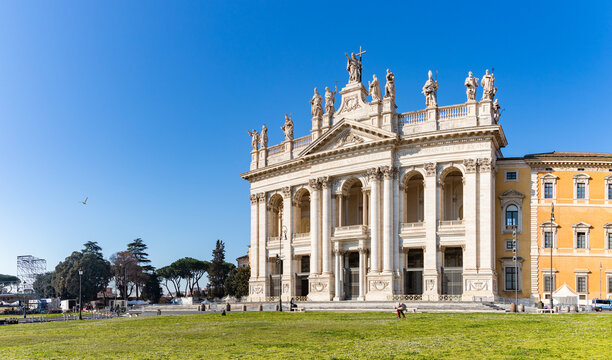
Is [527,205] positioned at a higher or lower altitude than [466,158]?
lower

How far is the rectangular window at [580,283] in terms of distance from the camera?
5384 centimetres

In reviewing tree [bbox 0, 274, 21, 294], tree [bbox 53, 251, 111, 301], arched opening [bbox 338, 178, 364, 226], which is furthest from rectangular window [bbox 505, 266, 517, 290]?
tree [bbox 0, 274, 21, 294]

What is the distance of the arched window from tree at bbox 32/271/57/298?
98.5 metres

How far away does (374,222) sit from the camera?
56.8m

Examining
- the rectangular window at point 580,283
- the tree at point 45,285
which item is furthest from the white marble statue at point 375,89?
the tree at point 45,285

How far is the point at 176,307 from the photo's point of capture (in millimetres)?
67062

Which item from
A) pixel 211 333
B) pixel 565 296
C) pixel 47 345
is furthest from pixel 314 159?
pixel 47 345

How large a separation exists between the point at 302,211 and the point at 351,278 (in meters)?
12.8

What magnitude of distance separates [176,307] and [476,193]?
33824 mm

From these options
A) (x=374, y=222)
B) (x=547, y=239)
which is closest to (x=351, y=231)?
(x=374, y=222)

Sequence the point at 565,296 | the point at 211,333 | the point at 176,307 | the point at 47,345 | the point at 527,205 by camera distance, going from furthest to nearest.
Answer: the point at 176,307, the point at 527,205, the point at 565,296, the point at 211,333, the point at 47,345

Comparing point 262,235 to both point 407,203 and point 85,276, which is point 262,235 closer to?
point 407,203

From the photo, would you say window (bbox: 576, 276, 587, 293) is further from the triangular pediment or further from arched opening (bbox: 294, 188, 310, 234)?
arched opening (bbox: 294, 188, 310, 234)

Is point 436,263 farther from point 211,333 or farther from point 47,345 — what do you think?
point 47,345
